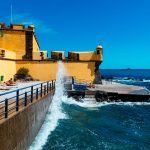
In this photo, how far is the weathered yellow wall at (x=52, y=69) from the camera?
→ 40.7 metres

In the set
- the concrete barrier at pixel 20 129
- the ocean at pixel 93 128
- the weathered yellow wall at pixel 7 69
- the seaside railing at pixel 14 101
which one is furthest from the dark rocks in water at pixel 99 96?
the concrete barrier at pixel 20 129

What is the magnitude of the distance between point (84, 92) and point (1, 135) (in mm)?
22870

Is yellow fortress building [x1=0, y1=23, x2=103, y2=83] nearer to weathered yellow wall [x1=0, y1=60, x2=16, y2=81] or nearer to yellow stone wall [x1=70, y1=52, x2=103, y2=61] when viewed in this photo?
yellow stone wall [x1=70, y1=52, x2=103, y2=61]

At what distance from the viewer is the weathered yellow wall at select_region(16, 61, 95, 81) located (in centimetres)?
4072

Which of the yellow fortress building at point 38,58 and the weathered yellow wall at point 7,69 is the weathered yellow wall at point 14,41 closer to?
the yellow fortress building at point 38,58

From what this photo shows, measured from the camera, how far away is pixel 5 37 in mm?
40312

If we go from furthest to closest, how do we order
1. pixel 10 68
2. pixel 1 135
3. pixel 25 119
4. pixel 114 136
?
pixel 10 68 → pixel 114 136 → pixel 25 119 → pixel 1 135

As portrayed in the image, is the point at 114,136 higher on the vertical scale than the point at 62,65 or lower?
lower

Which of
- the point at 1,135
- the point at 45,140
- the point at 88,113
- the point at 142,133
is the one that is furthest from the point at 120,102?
the point at 1,135

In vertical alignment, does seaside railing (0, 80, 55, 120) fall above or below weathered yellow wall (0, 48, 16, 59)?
below

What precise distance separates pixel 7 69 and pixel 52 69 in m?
6.55

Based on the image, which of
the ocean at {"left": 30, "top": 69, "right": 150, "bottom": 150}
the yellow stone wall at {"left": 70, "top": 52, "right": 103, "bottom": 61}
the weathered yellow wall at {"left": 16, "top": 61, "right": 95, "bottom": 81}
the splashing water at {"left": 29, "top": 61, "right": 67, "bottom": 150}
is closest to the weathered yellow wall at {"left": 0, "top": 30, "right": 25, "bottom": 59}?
the weathered yellow wall at {"left": 16, "top": 61, "right": 95, "bottom": 81}

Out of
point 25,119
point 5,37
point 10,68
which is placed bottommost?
point 25,119

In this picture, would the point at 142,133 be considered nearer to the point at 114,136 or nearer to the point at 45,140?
the point at 114,136
